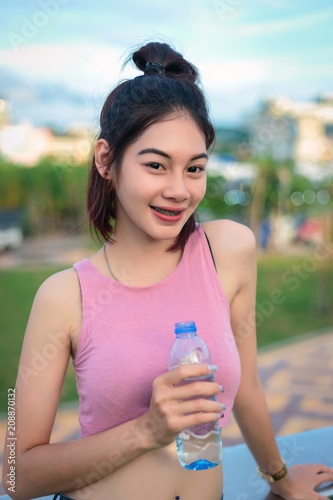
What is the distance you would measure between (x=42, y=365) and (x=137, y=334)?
0.19m

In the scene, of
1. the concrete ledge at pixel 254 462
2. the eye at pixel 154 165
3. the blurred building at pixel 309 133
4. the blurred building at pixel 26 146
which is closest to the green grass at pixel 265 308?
the concrete ledge at pixel 254 462

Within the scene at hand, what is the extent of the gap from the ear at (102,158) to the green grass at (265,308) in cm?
308

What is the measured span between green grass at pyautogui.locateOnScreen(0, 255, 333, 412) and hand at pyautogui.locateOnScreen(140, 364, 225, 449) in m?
3.36

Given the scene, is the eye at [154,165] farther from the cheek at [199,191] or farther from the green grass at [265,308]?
the green grass at [265,308]

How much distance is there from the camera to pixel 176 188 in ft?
3.29

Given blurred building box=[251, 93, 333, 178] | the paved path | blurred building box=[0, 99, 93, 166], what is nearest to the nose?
the paved path

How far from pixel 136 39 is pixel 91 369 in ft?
2.65

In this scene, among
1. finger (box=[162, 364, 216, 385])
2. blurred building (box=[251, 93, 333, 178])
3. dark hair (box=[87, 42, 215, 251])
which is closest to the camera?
finger (box=[162, 364, 216, 385])

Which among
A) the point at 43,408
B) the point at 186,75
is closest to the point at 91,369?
the point at 43,408

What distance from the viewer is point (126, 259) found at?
3.79 ft

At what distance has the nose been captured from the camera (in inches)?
39.4

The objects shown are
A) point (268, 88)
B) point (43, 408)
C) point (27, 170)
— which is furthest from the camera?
point (27, 170)

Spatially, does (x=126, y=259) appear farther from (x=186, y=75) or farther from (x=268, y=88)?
(x=268, y=88)

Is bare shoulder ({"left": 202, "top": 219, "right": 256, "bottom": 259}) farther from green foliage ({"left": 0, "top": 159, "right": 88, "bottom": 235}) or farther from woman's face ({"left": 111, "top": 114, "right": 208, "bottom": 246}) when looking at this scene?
green foliage ({"left": 0, "top": 159, "right": 88, "bottom": 235})
